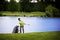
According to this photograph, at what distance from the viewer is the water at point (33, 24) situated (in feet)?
9.43

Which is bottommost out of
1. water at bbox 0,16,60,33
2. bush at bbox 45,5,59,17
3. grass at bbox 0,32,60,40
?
grass at bbox 0,32,60,40

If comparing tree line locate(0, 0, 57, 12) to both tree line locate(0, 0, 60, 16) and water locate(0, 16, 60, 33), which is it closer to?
tree line locate(0, 0, 60, 16)

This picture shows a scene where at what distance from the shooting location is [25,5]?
2.95m

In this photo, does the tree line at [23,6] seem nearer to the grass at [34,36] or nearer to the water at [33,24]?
the water at [33,24]

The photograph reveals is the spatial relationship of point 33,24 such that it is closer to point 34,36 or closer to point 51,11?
point 34,36

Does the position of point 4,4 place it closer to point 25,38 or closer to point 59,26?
point 25,38

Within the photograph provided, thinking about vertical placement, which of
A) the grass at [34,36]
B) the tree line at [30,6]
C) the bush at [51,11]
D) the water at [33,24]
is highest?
the tree line at [30,6]

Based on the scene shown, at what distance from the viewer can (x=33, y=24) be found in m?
2.95

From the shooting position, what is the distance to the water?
2.87 metres

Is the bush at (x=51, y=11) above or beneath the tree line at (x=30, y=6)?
beneath

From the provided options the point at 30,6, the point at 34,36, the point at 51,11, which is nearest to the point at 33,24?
the point at 34,36

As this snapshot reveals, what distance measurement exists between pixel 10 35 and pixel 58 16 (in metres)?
1.08

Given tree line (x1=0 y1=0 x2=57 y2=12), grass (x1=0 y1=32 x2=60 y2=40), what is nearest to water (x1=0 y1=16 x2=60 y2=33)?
grass (x1=0 y1=32 x2=60 y2=40)

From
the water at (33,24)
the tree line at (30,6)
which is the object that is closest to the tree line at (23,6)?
the tree line at (30,6)
